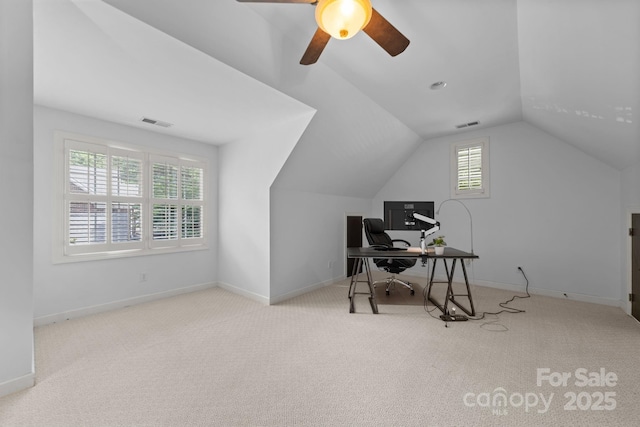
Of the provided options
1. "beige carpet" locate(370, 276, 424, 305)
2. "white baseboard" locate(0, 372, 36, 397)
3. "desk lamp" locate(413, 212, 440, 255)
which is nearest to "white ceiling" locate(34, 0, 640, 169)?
"desk lamp" locate(413, 212, 440, 255)

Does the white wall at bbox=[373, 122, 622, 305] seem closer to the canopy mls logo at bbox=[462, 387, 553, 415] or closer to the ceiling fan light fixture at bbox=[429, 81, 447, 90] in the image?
the ceiling fan light fixture at bbox=[429, 81, 447, 90]

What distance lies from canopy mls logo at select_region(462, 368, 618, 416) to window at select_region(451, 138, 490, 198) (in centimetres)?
326

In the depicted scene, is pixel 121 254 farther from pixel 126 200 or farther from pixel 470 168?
pixel 470 168

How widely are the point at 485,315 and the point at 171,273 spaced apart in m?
4.55

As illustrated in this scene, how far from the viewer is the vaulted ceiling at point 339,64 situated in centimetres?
176

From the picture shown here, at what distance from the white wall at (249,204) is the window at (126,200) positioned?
1.48 ft

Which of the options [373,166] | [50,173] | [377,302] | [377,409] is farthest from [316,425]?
[373,166]

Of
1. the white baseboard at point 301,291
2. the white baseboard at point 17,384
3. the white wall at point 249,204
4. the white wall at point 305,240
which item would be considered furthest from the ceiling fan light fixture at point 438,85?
the white baseboard at point 17,384

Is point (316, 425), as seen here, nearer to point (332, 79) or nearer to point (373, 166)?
point (332, 79)

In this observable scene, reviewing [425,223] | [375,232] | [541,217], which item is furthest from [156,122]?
[541,217]

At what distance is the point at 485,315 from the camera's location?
3.29 meters

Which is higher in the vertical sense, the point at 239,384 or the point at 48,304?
the point at 48,304

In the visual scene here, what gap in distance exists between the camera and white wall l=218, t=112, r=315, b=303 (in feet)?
12.0

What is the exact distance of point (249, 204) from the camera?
4.11 meters
